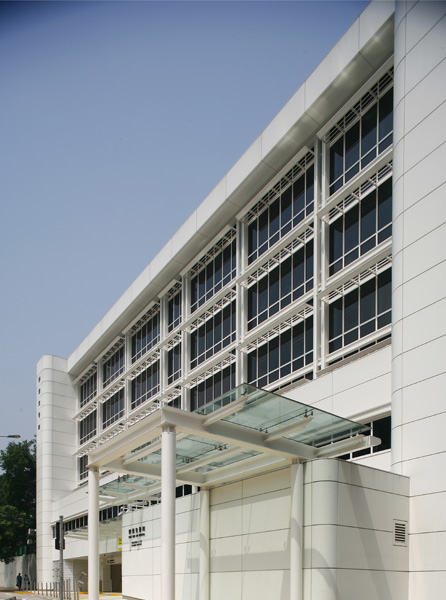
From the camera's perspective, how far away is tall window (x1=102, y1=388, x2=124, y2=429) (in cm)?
5234

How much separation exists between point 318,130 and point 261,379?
1207 cm

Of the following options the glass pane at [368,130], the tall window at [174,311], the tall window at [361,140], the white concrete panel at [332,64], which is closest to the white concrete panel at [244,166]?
the tall window at [361,140]

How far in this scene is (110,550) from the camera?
4878cm

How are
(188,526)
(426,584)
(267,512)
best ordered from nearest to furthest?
1. (426,584)
2. (267,512)
3. (188,526)

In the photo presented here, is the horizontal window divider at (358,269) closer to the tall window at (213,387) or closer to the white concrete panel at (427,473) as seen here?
the white concrete panel at (427,473)

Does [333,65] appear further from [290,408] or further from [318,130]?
[290,408]

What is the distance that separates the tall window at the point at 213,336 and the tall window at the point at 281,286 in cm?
210

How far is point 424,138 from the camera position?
20984 millimetres

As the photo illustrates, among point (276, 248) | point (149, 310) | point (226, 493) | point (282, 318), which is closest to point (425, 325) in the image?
point (226, 493)

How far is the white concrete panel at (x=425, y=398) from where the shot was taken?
61.3ft

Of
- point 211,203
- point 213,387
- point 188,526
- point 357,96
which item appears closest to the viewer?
point 188,526

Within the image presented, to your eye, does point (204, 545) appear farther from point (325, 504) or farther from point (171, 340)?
point (171, 340)

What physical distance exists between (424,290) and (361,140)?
999 centimetres

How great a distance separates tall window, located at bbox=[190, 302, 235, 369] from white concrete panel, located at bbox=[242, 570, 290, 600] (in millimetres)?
17827
